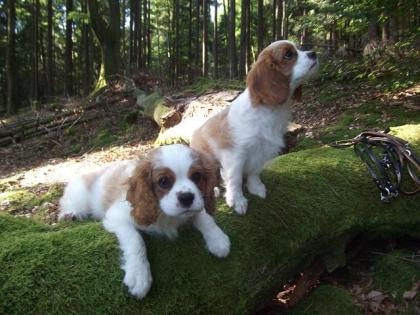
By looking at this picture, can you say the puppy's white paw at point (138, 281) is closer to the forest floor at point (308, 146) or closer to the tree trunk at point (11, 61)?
the forest floor at point (308, 146)

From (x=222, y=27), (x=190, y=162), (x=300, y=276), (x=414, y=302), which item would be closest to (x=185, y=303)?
(x=190, y=162)

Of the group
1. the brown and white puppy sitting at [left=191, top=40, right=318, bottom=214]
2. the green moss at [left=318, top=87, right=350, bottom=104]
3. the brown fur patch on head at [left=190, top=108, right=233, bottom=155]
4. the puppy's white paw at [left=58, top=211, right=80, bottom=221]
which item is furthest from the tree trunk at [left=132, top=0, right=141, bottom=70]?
the brown and white puppy sitting at [left=191, top=40, right=318, bottom=214]

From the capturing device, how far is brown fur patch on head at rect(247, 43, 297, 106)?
429cm

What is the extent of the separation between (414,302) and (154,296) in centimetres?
269

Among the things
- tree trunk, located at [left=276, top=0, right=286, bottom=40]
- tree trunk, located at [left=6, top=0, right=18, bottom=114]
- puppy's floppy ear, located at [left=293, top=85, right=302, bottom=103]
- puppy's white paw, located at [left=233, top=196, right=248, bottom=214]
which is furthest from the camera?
tree trunk, located at [left=276, top=0, right=286, bottom=40]

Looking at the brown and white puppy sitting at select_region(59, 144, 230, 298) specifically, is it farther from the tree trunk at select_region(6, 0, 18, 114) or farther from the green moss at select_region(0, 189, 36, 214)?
the tree trunk at select_region(6, 0, 18, 114)

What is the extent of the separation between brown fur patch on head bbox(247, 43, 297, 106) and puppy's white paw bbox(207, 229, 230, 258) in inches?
61.8

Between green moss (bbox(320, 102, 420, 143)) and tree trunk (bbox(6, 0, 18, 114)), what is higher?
tree trunk (bbox(6, 0, 18, 114))

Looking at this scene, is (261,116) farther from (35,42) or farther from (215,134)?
(35,42)

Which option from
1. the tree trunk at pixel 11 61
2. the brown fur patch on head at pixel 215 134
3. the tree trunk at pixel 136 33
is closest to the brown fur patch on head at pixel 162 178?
the brown fur patch on head at pixel 215 134

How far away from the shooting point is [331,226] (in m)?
4.35

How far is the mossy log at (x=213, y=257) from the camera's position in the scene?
9.39 feet

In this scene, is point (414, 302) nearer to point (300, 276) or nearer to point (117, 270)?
point (300, 276)

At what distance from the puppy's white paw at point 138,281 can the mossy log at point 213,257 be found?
0.17ft
